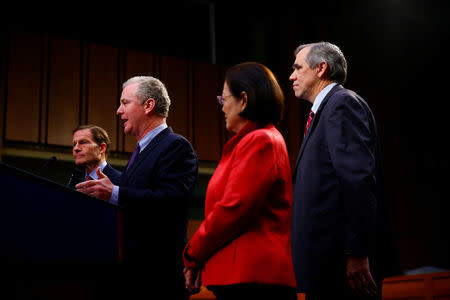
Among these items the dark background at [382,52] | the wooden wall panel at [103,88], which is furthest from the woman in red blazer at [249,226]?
the dark background at [382,52]

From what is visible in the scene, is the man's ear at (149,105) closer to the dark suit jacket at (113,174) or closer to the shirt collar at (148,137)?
the shirt collar at (148,137)

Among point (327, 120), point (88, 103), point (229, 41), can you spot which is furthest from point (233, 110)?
point (229, 41)

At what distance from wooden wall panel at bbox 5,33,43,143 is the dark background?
0.90 metres

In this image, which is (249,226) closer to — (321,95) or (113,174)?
(321,95)

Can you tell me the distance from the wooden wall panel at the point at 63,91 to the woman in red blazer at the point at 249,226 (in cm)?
378

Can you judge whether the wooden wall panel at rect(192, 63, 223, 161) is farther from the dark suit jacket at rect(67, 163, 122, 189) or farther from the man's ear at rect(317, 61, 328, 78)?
the man's ear at rect(317, 61, 328, 78)

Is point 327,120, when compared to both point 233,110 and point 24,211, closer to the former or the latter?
point 233,110

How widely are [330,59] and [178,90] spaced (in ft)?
12.1

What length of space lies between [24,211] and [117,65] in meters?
4.14

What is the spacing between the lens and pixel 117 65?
5.48m

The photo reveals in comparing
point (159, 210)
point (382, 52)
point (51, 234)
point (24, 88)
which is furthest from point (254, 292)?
point (382, 52)

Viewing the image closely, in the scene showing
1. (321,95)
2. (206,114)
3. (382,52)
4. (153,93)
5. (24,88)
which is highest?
(382,52)

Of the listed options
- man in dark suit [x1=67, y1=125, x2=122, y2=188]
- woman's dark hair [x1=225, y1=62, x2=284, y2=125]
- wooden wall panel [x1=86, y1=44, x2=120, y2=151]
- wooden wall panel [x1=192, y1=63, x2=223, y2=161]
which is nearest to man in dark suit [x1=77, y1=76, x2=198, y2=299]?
woman's dark hair [x1=225, y1=62, x2=284, y2=125]

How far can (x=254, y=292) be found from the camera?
1.44m
